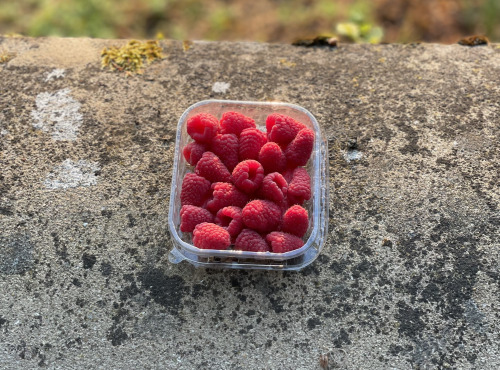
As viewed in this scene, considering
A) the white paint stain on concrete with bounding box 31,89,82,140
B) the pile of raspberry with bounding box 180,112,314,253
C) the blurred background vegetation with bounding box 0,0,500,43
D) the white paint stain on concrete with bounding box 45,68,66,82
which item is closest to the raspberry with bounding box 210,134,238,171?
the pile of raspberry with bounding box 180,112,314,253

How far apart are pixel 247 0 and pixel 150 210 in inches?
64.9

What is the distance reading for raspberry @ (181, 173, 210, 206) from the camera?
4.00 ft

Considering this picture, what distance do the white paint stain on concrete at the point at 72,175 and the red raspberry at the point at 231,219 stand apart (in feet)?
1.43

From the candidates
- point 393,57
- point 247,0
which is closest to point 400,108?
point 393,57

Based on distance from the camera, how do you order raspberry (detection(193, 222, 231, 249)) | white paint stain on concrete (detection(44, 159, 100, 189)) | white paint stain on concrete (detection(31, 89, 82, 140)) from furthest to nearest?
1. white paint stain on concrete (detection(31, 89, 82, 140))
2. white paint stain on concrete (detection(44, 159, 100, 189))
3. raspberry (detection(193, 222, 231, 249))

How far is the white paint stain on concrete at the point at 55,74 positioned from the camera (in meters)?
1.63

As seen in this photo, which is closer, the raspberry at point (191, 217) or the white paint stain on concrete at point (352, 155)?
the raspberry at point (191, 217)

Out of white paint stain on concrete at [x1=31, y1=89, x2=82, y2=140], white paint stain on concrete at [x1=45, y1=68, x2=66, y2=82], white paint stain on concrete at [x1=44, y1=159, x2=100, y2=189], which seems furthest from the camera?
white paint stain on concrete at [x1=45, y1=68, x2=66, y2=82]

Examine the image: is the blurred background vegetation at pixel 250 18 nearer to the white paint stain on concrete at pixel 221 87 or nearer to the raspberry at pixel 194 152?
the white paint stain on concrete at pixel 221 87

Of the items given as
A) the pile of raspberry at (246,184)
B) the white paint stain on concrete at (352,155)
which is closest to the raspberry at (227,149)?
the pile of raspberry at (246,184)

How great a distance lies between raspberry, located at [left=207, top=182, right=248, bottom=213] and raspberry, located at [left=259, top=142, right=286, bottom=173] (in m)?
0.11

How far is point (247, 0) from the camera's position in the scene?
2611 mm

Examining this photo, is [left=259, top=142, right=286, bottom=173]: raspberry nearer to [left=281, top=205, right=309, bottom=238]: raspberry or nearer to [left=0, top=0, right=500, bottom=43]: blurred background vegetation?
[left=281, top=205, right=309, bottom=238]: raspberry

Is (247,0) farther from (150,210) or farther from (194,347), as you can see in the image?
(194,347)
